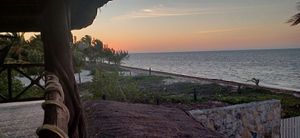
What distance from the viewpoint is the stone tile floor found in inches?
212

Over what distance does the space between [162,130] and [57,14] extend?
11.0 feet

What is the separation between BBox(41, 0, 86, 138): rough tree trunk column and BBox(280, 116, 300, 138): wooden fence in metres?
10.8

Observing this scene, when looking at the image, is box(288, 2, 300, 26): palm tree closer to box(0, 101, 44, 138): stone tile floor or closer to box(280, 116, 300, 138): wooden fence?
box(280, 116, 300, 138): wooden fence

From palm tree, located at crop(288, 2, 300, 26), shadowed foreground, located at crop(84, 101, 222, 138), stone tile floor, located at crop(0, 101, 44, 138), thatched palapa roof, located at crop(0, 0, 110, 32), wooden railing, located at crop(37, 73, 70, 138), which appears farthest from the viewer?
palm tree, located at crop(288, 2, 300, 26)

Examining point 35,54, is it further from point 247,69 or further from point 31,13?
point 247,69

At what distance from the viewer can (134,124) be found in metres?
5.26

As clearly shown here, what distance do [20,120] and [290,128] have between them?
367 inches

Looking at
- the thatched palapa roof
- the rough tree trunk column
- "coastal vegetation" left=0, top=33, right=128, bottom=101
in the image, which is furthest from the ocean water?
the rough tree trunk column

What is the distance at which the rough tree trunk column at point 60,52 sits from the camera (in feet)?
7.38

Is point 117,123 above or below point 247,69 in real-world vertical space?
above

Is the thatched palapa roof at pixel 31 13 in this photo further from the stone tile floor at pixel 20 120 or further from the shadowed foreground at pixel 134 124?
the stone tile floor at pixel 20 120

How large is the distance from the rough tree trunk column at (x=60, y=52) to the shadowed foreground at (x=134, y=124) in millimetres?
2352

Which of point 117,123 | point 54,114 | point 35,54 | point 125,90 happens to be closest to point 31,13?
point 117,123

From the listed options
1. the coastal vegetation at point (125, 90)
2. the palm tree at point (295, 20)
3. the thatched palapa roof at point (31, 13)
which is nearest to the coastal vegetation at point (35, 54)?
the coastal vegetation at point (125, 90)
